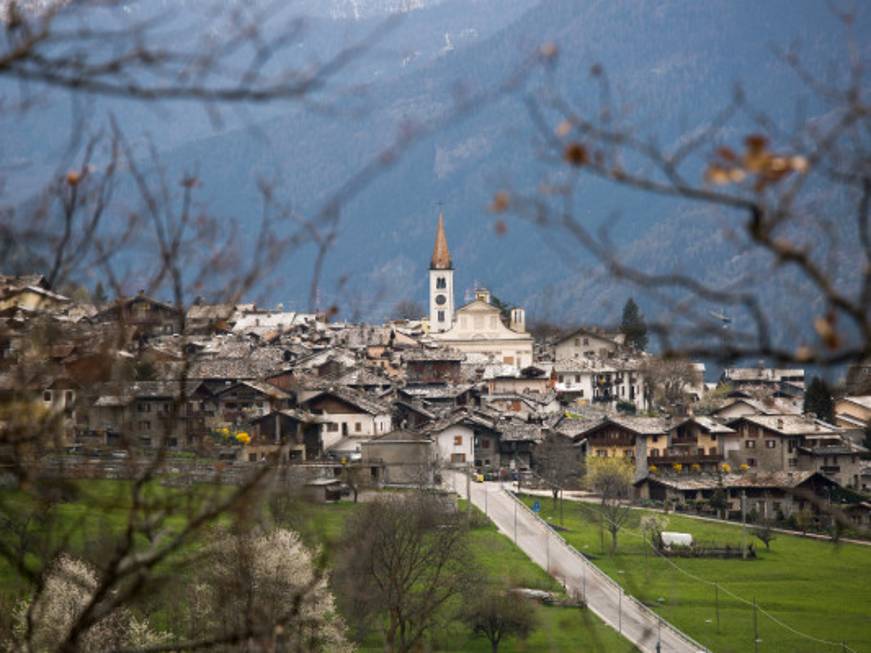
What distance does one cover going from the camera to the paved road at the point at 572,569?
1242 inches

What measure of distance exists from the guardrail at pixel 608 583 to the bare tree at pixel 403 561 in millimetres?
3084

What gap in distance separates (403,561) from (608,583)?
6.79 meters

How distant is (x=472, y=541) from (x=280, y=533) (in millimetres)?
11905

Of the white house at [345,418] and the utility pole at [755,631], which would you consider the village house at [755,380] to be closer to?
the white house at [345,418]

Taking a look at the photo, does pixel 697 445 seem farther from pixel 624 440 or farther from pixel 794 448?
pixel 794 448

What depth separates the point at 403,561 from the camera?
106ft

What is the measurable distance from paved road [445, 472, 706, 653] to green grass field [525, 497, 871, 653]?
524 millimetres

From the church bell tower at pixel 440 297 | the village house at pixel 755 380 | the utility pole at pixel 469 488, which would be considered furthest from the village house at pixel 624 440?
the church bell tower at pixel 440 297

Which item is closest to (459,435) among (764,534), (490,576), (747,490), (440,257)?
(747,490)

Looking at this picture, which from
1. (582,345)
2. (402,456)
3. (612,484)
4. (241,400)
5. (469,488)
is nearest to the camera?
(469,488)

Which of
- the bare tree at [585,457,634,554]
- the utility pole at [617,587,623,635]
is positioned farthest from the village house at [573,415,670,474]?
the utility pole at [617,587,623,635]

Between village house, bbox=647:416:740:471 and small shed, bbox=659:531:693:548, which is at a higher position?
village house, bbox=647:416:740:471

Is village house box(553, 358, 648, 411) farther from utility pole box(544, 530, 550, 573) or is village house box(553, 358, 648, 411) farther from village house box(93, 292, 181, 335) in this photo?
village house box(93, 292, 181, 335)

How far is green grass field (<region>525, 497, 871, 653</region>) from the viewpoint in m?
33.0
